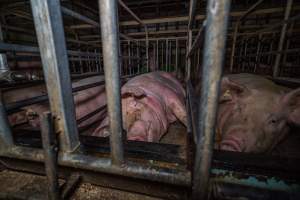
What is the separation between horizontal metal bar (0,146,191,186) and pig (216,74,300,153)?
2.45 ft

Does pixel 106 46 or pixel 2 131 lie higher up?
pixel 106 46

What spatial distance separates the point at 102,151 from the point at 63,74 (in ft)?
1.54

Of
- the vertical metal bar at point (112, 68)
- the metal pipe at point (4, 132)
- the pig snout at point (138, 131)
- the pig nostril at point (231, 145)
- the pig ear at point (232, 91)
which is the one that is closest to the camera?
the vertical metal bar at point (112, 68)

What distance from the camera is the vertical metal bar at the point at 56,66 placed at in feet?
1.94

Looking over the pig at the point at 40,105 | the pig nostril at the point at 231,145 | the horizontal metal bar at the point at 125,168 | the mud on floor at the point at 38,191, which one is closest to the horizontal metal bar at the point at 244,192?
the horizontal metal bar at the point at 125,168

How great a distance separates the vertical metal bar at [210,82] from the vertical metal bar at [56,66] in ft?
1.94

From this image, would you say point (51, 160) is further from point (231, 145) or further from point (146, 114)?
point (231, 145)

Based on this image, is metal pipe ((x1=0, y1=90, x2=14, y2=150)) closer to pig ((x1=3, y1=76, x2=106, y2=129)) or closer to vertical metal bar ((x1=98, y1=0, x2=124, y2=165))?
vertical metal bar ((x1=98, y1=0, x2=124, y2=165))

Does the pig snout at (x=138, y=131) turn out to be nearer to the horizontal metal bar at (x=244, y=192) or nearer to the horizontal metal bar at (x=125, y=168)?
the horizontal metal bar at (x=125, y=168)

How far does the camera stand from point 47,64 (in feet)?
2.10

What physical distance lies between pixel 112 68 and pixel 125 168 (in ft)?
1.39

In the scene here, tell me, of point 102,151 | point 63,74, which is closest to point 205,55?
point 63,74

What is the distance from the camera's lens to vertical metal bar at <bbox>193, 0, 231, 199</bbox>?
15.9 inches

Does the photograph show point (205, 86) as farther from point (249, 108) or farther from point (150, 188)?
point (249, 108)
